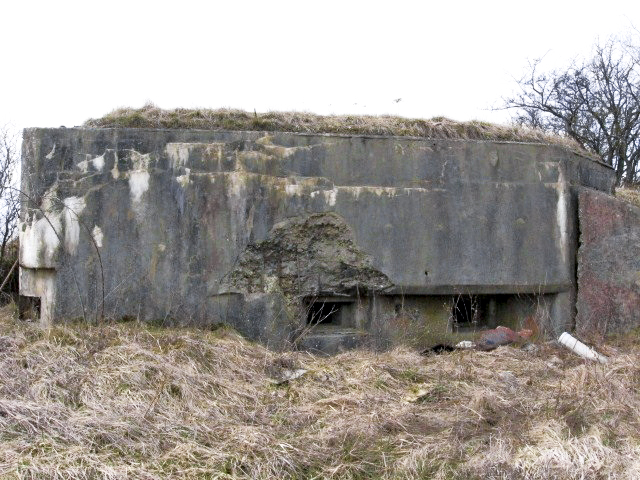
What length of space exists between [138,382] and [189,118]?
298cm

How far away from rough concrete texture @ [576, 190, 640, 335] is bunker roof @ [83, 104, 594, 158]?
89cm

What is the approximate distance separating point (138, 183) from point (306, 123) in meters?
1.65

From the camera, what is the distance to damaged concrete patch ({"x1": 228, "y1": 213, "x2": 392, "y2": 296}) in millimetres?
6812

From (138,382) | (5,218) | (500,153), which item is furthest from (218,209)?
(5,218)

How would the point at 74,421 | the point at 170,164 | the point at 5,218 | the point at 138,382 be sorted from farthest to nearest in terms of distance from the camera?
the point at 5,218 → the point at 170,164 → the point at 138,382 → the point at 74,421

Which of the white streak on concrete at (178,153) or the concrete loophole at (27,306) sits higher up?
the white streak on concrete at (178,153)

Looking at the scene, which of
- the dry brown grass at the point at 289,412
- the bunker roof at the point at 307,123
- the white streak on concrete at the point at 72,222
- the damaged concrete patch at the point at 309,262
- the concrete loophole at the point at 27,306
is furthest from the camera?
the concrete loophole at the point at 27,306

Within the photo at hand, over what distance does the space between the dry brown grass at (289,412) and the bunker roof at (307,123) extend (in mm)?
1948

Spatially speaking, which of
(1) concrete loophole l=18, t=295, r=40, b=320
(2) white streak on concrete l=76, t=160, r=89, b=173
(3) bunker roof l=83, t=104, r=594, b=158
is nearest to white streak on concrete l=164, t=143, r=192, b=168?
(3) bunker roof l=83, t=104, r=594, b=158

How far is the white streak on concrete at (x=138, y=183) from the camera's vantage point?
6.73 meters

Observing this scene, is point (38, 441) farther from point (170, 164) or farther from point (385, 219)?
point (385, 219)

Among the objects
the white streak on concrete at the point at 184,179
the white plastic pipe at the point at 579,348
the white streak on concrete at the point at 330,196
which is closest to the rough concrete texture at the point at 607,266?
→ the white plastic pipe at the point at 579,348

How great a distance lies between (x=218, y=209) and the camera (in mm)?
6773

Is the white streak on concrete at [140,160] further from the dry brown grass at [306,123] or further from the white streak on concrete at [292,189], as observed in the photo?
the white streak on concrete at [292,189]
